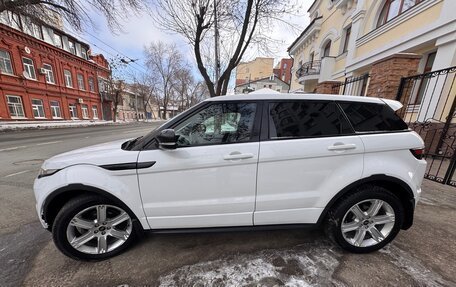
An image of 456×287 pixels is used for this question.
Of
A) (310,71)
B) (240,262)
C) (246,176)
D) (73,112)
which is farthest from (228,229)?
(73,112)

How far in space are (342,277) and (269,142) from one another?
1.54m

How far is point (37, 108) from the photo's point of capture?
19.4 meters

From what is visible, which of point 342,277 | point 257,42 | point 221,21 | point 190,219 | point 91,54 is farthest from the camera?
point 91,54

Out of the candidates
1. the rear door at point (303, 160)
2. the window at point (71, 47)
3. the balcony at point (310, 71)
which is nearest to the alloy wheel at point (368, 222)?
the rear door at point (303, 160)

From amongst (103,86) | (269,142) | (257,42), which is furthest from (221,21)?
(103,86)

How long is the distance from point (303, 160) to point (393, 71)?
258 inches

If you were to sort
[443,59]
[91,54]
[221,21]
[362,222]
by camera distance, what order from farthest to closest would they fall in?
[91,54]
[221,21]
[443,59]
[362,222]

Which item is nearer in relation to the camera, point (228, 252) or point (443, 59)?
point (228, 252)

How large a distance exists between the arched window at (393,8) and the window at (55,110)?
29252 millimetres

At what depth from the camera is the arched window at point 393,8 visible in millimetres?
7543

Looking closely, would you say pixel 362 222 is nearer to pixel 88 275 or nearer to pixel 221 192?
pixel 221 192

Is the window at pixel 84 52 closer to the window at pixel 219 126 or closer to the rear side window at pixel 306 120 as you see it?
the window at pixel 219 126

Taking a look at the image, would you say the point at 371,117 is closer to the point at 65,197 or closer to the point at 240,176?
the point at 240,176

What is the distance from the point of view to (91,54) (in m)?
28.4
